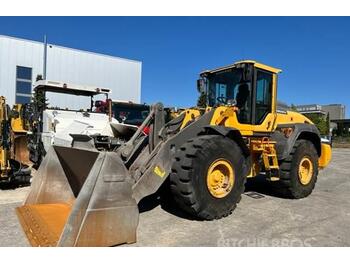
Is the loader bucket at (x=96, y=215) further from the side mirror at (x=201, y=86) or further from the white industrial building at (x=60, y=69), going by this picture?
the white industrial building at (x=60, y=69)

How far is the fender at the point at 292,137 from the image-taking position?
258 inches

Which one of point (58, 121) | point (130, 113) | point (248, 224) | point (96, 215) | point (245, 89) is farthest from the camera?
point (130, 113)

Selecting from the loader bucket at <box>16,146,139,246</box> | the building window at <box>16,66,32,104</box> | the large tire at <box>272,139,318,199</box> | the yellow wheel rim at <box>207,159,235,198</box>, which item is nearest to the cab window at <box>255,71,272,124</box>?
the large tire at <box>272,139,318,199</box>

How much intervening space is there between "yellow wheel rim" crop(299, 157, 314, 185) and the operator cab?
122cm

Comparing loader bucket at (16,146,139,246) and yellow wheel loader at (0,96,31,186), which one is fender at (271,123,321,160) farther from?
yellow wheel loader at (0,96,31,186)

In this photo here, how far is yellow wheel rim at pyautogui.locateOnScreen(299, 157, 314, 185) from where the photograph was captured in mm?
6963

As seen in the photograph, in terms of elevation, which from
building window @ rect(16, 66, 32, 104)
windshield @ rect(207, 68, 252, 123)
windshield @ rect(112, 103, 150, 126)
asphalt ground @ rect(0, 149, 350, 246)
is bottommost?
asphalt ground @ rect(0, 149, 350, 246)

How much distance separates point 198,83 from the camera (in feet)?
23.5

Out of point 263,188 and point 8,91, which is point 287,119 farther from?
point 8,91

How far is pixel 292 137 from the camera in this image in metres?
6.68

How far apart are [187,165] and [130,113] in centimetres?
683

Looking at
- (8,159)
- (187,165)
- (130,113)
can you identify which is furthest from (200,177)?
(130,113)

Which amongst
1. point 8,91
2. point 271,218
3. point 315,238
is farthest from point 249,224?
point 8,91

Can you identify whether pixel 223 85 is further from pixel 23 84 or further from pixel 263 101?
pixel 23 84
